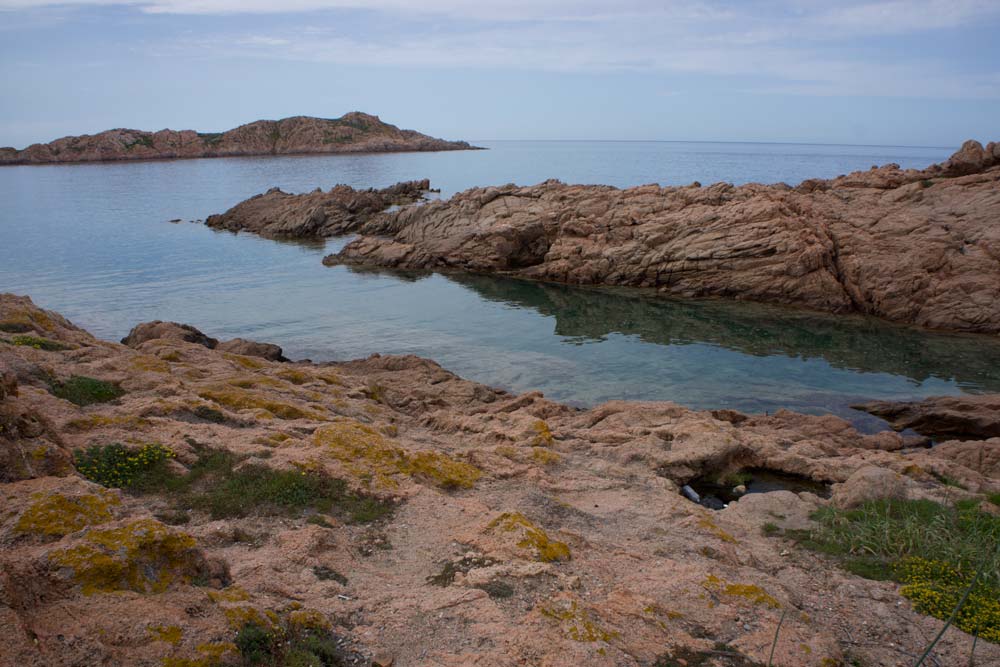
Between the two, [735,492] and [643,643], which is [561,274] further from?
[643,643]

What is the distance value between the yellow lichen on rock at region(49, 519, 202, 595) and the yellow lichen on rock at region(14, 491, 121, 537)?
0.50 m

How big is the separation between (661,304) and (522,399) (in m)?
19.3

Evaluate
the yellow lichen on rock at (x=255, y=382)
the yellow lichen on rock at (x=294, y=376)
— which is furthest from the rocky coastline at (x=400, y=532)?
the yellow lichen on rock at (x=294, y=376)

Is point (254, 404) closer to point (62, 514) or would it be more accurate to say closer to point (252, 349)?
point (62, 514)


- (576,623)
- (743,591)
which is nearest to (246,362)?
(576,623)

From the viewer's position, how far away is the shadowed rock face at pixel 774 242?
32594 millimetres

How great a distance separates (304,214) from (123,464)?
56.9 metres

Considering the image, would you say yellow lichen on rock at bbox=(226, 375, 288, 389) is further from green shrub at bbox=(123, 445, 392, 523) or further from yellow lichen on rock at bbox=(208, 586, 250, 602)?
yellow lichen on rock at bbox=(208, 586, 250, 602)

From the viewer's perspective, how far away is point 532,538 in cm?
902

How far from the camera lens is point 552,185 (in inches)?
2073

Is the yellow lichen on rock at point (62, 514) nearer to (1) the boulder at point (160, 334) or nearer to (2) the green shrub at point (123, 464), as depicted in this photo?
(2) the green shrub at point (123, 464)

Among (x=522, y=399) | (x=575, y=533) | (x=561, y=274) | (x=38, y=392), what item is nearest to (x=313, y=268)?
(x=561, y=274)

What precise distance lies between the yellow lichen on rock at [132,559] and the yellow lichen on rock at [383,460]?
426cm

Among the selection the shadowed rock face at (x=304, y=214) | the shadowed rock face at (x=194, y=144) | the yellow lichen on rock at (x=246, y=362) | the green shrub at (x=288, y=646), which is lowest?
the yellow lichen on rock at (x=246, y=362)
